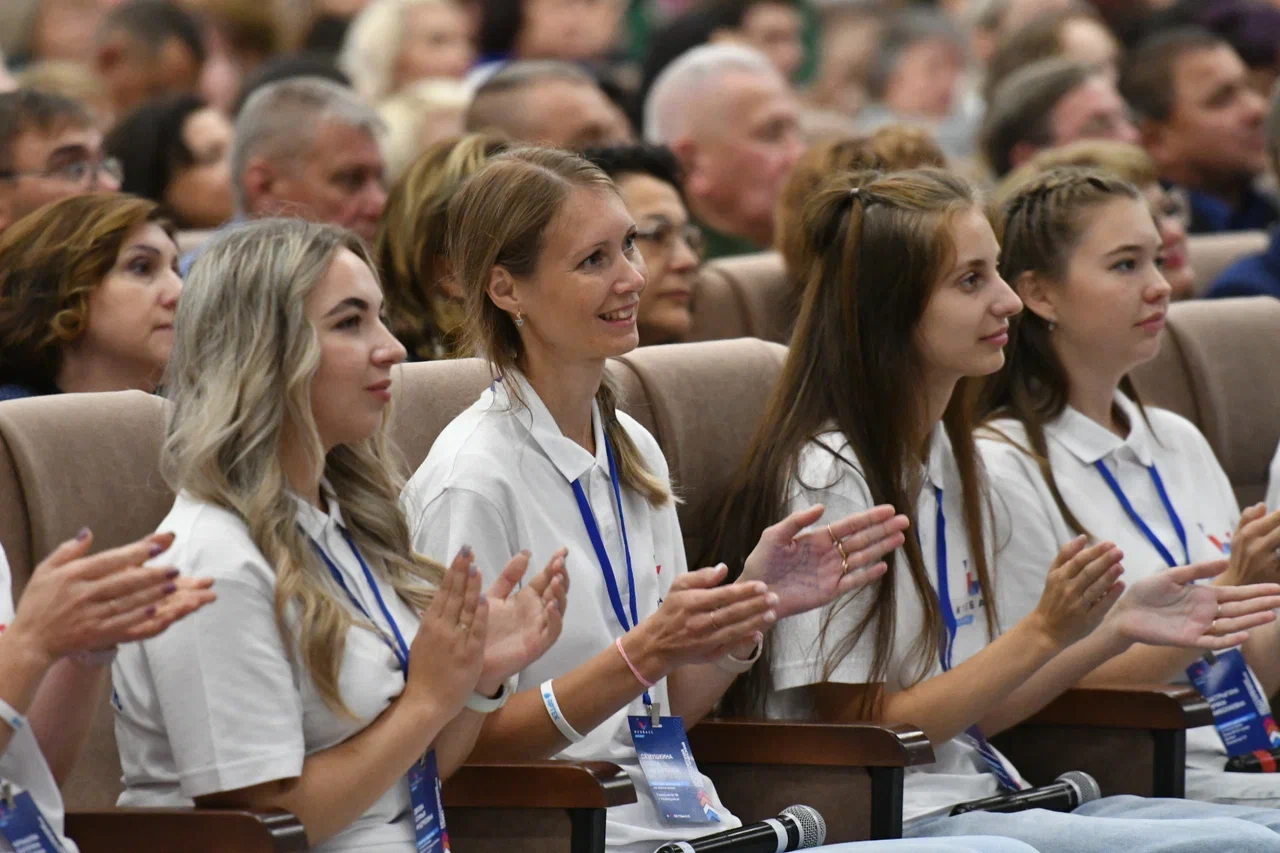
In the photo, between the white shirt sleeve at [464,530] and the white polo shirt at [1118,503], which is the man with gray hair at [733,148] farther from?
the white shirt sleeve at [464,530]

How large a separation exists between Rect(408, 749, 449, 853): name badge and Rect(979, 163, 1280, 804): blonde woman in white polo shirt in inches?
47.0

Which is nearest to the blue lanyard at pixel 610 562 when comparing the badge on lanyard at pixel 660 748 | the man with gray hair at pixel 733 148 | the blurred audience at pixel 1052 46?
the badge on lanyard at pixel 660 748

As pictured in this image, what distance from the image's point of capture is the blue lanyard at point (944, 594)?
9.96ft

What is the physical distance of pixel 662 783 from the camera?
266cm

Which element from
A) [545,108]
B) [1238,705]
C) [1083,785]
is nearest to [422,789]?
[1083,785]

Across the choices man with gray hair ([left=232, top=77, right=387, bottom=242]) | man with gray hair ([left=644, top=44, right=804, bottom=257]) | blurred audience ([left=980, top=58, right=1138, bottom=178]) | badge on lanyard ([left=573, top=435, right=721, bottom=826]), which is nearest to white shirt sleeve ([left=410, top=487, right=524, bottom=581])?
badge on lanyard ([left=573, top=435, right=721, bottom=826])

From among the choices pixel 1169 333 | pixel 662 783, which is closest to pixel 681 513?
pixel 662 783

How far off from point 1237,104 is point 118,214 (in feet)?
13.6

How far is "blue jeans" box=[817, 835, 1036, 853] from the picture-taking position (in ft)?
8.46

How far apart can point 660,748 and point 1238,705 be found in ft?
3.42

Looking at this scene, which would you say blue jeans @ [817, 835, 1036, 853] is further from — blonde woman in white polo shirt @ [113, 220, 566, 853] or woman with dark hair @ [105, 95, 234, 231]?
woman with dark hair @ [105, 95, 234, 231]

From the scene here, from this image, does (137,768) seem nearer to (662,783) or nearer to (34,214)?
(662,783)

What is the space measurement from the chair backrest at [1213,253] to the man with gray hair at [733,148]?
115cm

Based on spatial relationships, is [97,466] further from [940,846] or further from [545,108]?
[545,108]
